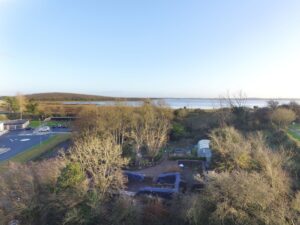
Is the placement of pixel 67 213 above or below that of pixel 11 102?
below

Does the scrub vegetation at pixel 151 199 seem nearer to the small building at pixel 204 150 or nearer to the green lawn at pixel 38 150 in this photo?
the small building at pixel 204 150

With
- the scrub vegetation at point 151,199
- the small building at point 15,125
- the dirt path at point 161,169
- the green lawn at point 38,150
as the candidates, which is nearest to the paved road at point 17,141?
the green lawn at point 38,150

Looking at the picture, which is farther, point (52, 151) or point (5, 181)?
point (52, 151)

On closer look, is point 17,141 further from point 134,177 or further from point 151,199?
point 151,199

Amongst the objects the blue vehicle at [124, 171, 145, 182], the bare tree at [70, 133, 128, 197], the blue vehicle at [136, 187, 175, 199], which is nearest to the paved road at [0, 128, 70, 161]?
the blue vehicle at [124, 171, 145, 182]

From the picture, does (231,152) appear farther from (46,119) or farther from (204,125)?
(46,119)

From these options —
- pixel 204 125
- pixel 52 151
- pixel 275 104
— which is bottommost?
pixel 52 151

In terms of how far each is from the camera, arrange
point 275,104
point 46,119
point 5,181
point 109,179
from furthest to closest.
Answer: point 46,119
point 275,104
point 109,179
point 5,181

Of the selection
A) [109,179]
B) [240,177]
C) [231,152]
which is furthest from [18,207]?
[231,152]
